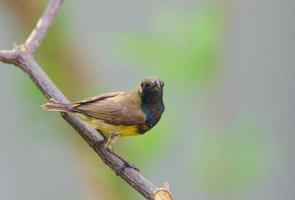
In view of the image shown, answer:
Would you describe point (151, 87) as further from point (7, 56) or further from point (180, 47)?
point (180, 47)

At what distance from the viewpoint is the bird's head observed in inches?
54.0

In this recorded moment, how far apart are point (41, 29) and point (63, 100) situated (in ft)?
0.84

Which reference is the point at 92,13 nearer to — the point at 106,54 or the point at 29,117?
the point at 106,54

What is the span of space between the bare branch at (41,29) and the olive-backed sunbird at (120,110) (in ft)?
0.80

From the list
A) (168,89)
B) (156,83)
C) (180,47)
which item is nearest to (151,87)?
(156,83)

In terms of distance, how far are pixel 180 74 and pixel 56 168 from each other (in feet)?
3.95

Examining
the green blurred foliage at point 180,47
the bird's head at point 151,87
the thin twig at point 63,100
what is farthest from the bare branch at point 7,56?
the green blurred foliage at point 180,47

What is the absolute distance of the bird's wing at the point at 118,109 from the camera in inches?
56.9

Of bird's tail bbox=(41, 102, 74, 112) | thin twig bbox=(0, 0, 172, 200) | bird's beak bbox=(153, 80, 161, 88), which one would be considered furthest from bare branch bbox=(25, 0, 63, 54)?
bird's beak bbox=(153, 80, 161, 88)

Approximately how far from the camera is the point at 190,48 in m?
2.21

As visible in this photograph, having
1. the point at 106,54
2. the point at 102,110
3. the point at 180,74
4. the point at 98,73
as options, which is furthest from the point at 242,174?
the point at 102,110

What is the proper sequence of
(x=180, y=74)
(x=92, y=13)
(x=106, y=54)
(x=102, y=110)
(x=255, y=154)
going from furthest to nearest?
(x=92, y=13)
(x=106, y=54)
(x=255, y=154)
(x=180, y=74)
(x=102, y=110)

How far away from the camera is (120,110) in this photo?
1.46 meters

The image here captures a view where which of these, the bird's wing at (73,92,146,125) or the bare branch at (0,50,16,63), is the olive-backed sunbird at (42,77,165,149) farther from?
the bare branch at (0,50,16,63)
